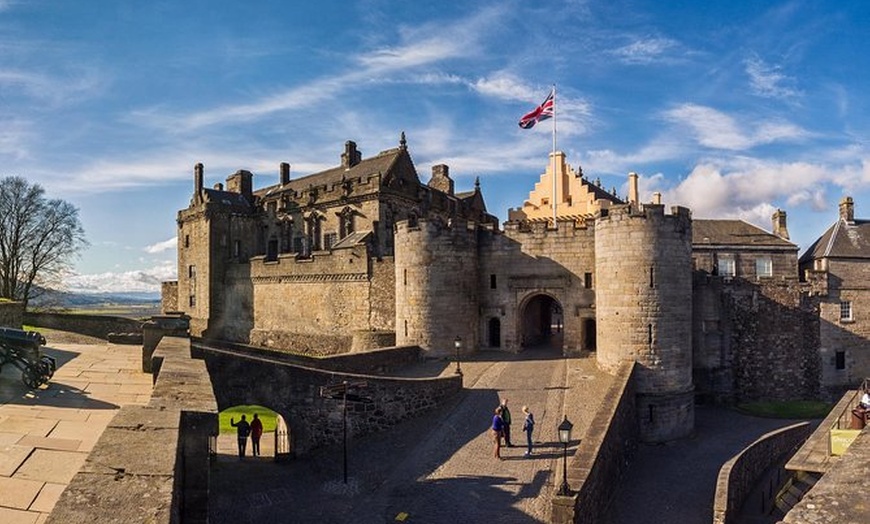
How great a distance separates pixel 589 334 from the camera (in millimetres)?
25984

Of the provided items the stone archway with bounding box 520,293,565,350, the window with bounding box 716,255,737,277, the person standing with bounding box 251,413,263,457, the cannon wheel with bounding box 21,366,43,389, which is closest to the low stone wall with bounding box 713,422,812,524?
the stone archway with bounding box 520,293,565,350

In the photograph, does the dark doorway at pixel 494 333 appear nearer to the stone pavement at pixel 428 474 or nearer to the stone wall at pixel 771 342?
the stone pavement at pixel 428 474

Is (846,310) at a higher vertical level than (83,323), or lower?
higher

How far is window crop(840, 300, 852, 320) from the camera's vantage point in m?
30.4

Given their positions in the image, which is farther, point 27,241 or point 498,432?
point 27,241

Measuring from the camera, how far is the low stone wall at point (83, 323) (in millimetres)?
32844

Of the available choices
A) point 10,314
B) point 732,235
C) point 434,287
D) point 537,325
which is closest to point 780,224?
point 732,235

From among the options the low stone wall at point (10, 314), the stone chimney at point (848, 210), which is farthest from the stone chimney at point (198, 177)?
the stone chimney at point (848, 210)

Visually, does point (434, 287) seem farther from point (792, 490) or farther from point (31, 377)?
point (31, 377)

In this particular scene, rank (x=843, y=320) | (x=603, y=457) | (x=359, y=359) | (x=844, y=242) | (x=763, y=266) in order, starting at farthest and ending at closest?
Answer: (x=763, y=266) → (x=844, y=242) → (x=843, y=320) → (x=359, y=359) → (x=603, y=457)

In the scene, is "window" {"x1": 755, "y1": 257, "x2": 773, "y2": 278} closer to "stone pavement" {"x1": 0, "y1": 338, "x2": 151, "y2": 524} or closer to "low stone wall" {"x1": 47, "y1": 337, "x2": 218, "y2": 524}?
"stone pavement" {"x1": 0, "y1": 338, "x2": 151, "y2": 524}

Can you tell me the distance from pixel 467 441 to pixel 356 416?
3430 millimetres

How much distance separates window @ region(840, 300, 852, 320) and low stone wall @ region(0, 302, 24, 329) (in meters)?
37.3

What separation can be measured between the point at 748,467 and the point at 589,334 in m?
8.72
